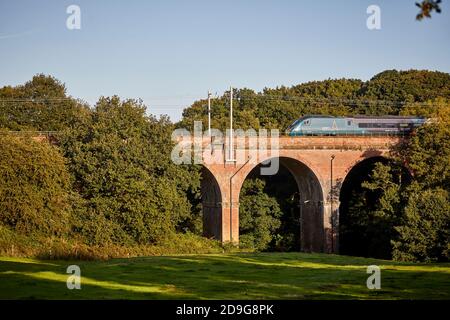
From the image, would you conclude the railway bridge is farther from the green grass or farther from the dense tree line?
the green grass

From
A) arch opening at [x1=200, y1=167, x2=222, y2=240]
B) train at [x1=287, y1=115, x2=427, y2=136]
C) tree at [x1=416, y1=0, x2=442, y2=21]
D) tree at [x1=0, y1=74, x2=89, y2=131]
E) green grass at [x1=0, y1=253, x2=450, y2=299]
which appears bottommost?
green grass at [x1=0, y1=253, x2=450, y2=299]

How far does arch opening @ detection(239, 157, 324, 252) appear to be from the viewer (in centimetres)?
4244

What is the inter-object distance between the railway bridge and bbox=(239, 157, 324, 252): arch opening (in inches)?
3.4

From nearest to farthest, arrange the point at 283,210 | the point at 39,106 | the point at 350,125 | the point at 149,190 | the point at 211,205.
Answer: the point at 149,190, the point at 211,205, the point at 350,125, the point at 283,210, the point at 39,106

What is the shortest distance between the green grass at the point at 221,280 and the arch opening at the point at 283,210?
51.0 feet

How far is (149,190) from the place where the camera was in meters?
33.4

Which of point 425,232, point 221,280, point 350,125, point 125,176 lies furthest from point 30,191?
point 350,125

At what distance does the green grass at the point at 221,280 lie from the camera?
17.5 meters

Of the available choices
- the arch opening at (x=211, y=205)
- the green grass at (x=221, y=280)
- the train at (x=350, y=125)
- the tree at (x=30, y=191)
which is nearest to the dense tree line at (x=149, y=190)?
the tree at (x=30, y=191)

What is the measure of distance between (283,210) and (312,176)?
7337mm

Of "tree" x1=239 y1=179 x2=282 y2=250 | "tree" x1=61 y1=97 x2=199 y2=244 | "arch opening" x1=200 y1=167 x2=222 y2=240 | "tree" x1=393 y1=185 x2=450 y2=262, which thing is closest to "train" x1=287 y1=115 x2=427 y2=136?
"tree" x1=239 y1=179 x2=282 y2=250

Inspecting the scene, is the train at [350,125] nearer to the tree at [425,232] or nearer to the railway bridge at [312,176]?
the railway bridge at [312,176]

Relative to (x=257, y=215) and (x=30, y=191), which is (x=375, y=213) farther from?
(x=30, y=191)
